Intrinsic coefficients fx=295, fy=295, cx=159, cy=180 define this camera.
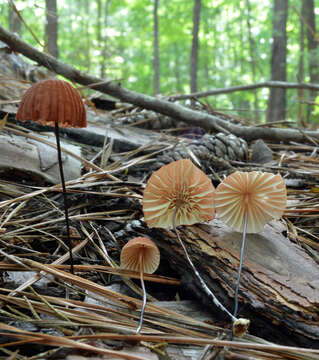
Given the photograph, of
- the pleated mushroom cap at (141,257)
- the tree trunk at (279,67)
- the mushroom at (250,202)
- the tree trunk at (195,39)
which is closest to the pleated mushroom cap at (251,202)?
the mushroom at (250,202)

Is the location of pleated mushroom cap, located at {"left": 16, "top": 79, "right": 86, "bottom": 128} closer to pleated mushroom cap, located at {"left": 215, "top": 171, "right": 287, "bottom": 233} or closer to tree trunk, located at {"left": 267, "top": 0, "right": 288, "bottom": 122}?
pleated mushroom cap, located at {"left": 215, "top": 171, "right": 287, "bottom": 233}

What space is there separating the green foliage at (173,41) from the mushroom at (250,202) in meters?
9.72

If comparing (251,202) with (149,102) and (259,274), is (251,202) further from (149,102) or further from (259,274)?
(149,102)

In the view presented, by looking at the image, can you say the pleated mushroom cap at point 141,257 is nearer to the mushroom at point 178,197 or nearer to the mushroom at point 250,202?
the mushroom at point 178,197

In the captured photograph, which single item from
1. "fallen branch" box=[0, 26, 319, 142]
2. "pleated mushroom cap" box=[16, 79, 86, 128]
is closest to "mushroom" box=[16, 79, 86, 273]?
"pleated mushroom cap" box=[16, 79, 86, 128]

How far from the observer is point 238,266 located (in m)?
1.27

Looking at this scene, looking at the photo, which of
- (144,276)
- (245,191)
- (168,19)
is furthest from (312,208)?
(168,19)

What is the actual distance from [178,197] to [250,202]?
1.16 feet

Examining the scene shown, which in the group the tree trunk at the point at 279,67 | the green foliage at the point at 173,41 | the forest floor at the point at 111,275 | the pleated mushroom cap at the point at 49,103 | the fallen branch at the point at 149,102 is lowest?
the forest floor at the point at 111,275

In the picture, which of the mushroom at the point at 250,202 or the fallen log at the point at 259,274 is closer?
the fallen log at the point at 259,274

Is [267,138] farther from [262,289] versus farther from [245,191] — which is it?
[262,289]

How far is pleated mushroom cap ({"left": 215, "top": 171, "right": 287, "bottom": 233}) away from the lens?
53.8 inches

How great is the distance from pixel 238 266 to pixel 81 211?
3.36ft

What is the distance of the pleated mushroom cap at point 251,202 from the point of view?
137 cm
